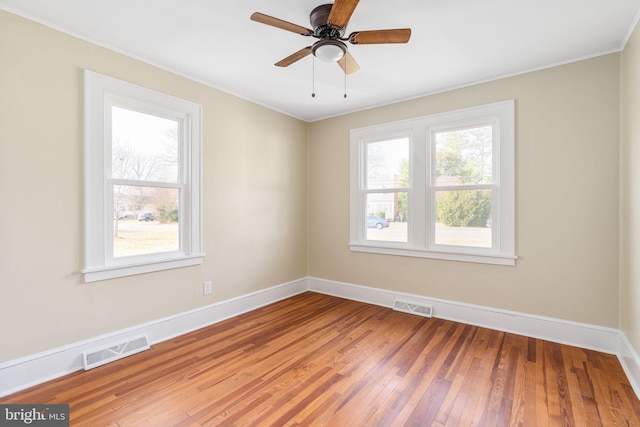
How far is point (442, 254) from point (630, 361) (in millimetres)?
1637

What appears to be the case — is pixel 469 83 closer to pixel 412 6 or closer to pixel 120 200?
pixel 412 6

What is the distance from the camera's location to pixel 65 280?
232cm

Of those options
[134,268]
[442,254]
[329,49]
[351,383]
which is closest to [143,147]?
[134,268]

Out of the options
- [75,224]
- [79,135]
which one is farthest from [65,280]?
[79,135]

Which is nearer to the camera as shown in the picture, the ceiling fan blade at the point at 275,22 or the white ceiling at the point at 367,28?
the ceiling fan blade at the point at 275,22

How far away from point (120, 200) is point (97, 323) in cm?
103

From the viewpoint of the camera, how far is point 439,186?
351 cm

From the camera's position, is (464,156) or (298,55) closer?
(298,55)

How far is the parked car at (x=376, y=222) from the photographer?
13.0ft

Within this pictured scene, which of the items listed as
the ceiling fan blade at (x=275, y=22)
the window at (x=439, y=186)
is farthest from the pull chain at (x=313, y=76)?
the window at (x=439, y=186)

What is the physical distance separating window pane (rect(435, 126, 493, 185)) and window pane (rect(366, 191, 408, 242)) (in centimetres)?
55

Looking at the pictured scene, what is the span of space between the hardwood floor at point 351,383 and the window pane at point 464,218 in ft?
3.15

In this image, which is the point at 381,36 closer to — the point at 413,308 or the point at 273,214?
the point at 273,214

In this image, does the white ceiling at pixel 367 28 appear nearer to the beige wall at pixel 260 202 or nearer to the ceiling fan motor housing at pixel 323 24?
the ceiling fan motor housing at pixel 323 24
